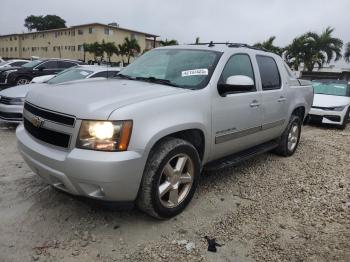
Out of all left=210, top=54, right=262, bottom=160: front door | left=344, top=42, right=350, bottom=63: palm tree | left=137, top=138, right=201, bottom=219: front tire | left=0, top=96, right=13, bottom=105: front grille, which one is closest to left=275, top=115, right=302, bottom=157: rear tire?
left=210, top=54, right=262, bottom=160: front door

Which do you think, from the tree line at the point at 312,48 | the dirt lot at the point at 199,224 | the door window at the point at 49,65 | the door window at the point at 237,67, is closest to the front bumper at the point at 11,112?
the dirt lot at the point at 199,224

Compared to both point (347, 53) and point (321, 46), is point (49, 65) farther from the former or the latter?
point (347, 53)

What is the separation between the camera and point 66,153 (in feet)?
9.43

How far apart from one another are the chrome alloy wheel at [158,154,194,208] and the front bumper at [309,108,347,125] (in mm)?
7008

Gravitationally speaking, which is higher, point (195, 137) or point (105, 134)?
point (105, 134)

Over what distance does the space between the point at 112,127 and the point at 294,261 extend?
189 centimetres

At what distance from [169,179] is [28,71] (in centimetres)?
1043

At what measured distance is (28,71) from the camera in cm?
1202

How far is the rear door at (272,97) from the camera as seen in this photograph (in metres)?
4.63

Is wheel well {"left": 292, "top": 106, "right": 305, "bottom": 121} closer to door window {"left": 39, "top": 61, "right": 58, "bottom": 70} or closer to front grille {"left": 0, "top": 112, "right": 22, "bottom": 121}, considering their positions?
front grille {"left": 0, "top": 112, "right": 22, "bottom": 121}

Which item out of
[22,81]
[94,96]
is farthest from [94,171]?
[22,81]

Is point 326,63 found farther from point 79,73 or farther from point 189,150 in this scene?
point 189,150

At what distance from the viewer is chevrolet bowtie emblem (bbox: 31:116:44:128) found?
3.10 metres

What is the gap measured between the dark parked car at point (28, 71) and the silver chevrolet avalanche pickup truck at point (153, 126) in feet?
28.1
